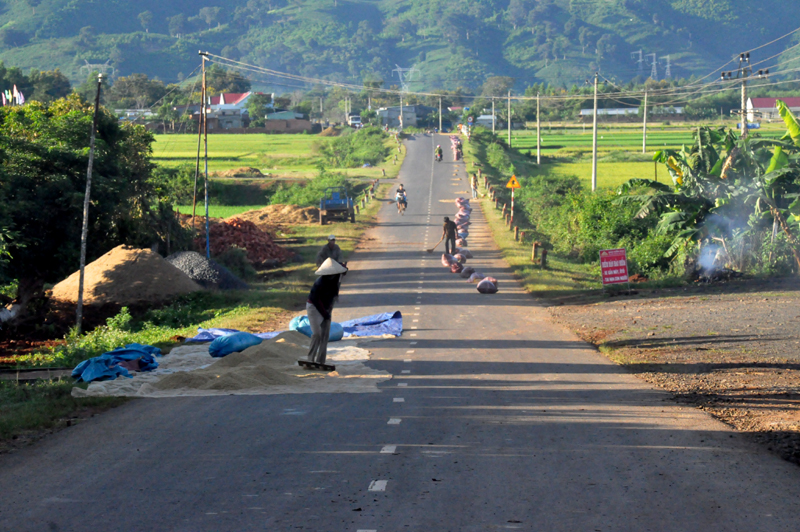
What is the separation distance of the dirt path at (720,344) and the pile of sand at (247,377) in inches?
184

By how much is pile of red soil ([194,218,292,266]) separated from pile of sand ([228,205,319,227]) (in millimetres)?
7819

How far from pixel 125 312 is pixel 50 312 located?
4.13m

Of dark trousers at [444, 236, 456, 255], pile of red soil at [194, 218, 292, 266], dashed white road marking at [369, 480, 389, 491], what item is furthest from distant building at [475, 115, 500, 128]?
dashed white road marking at [369, 480, 389, 491]

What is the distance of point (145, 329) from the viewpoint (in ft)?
64.3

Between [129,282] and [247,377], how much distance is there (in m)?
12.8

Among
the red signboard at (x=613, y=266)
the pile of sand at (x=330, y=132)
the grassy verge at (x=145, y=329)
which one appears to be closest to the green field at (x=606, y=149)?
the pile of sand at (x=330, y=132)

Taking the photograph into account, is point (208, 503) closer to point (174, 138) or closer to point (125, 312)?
point (125, 312)

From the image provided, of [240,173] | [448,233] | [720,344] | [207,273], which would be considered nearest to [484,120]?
[240,173]

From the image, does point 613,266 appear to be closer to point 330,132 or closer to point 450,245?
point 450,245

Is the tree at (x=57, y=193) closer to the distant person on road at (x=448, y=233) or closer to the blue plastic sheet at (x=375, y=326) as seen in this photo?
the distant person on road at (x=448, y=233)

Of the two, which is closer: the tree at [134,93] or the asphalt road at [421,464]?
the asphalt road at [421,464]

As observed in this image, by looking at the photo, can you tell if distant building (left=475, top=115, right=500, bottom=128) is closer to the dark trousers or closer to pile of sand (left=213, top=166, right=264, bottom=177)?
pile of sand (left=213, top=166, right=264, bottom=177)

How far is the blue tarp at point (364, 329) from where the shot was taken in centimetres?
1520

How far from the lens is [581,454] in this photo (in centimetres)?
765
